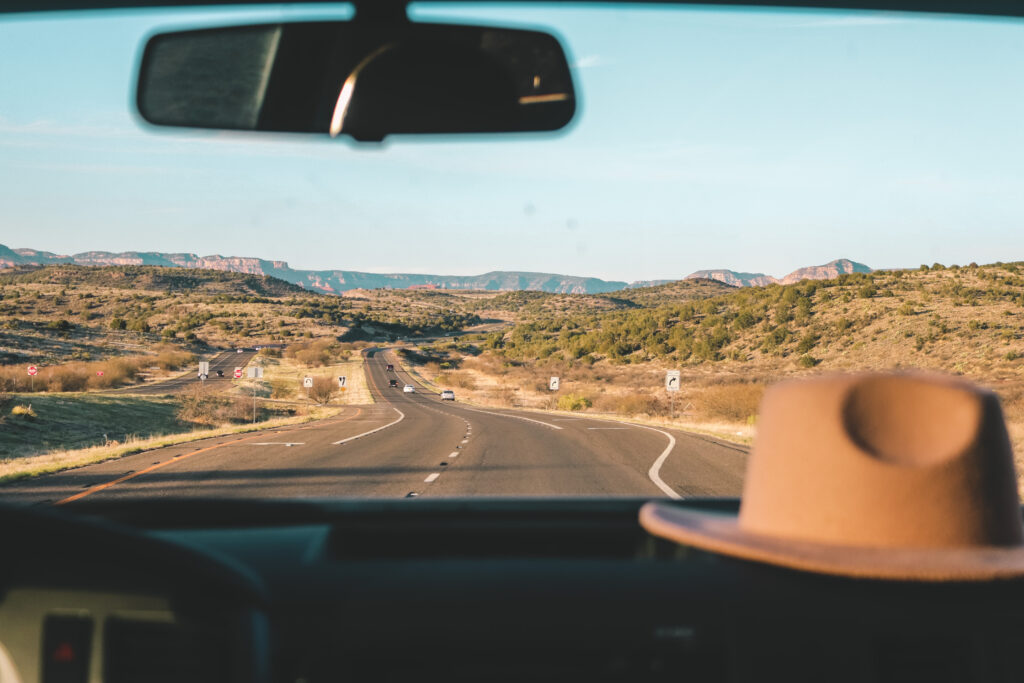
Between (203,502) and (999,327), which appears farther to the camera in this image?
(999,327)

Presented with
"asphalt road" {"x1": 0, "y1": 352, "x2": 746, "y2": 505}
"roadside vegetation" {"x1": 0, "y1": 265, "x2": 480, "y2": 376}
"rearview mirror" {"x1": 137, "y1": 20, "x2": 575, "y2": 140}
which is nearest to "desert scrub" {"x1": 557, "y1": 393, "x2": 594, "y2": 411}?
"asphalt road" {"x1": 0, "y1": 352, "x2": 746, "y2": 505}

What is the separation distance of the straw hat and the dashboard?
95 millimetres

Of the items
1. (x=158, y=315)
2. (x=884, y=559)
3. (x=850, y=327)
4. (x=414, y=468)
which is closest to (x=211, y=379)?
(x=850, y=327)

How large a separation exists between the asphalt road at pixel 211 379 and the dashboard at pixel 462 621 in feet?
187

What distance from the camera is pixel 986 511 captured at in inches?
79.7

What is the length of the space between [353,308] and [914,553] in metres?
177

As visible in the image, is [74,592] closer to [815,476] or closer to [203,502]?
[203,502]

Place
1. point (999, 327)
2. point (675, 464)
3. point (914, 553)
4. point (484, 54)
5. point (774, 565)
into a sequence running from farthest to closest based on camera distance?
point (999, 327) < point (675, 464) < point (484, 54) < point (774, 565) < point (914, 553)

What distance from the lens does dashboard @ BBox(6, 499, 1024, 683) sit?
6.66 ft

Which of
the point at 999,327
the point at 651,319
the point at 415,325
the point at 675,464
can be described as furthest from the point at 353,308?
A: the point at 675,464

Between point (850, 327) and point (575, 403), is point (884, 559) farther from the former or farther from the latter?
point (850, 327)

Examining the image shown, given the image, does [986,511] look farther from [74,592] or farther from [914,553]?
[74,592]

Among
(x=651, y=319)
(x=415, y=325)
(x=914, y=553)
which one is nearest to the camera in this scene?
(x=914, y=553)

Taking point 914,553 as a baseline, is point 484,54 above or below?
above
